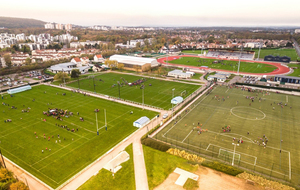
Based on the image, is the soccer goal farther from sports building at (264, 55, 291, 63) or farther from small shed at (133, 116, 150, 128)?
sports building at (264, 55, 291, 63)

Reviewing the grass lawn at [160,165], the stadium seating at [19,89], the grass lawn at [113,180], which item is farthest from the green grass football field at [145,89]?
the grass lawn at [113,180]

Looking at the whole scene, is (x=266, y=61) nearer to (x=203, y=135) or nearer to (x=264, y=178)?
(x=203, y=135)

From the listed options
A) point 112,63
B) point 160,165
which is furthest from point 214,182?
point 112,63

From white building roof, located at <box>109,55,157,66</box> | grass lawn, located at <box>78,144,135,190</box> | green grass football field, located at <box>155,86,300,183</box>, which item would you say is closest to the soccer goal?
green grass football field, located at <box>155,86,300,183</box>

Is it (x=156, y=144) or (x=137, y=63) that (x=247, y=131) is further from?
(x=137, y=63)

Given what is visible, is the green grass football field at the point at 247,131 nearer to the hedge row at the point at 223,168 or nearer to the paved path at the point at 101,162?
the hedge row at the point at 223,168
